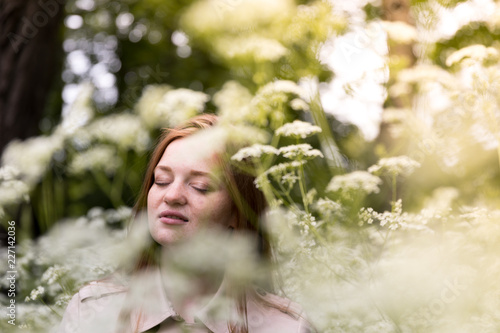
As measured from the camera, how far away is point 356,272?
148 centimetres

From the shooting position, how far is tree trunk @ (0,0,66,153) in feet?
8.22

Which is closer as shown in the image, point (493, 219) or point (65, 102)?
point (493, 219)

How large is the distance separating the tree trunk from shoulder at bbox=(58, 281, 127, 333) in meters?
1.36

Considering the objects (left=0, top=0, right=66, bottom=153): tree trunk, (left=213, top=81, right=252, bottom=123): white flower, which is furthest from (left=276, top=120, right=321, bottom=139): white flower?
(left=0, top=0, right=66, bottom=153): tree trunk

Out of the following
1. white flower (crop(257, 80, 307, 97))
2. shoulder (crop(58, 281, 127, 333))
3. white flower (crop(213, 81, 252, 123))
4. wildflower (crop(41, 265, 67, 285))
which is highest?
white flower (crop(257, 80, 307, 97))

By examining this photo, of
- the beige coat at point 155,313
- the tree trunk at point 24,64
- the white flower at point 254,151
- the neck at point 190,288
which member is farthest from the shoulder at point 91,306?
the tree trunk at point 24,64

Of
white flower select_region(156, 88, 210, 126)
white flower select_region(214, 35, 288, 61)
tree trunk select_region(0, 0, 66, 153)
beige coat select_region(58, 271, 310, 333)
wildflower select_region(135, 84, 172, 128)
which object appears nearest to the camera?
beige coat select_region(58, 271, 310, 333)

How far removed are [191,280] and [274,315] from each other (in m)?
0.24

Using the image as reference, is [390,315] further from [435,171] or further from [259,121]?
[435,171]

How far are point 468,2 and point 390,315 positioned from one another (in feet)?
3.10

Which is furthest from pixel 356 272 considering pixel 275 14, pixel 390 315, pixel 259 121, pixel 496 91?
pixel 275 14

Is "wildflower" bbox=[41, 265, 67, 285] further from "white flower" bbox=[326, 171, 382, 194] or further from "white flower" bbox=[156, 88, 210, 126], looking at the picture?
"white flower" bbox=[326, 171, 382, 194]

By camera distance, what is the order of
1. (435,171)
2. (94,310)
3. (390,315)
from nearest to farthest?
1. (390,315)
2. (94,310)
3. (435,171)

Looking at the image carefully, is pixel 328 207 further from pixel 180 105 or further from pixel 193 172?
pixel 180 105
